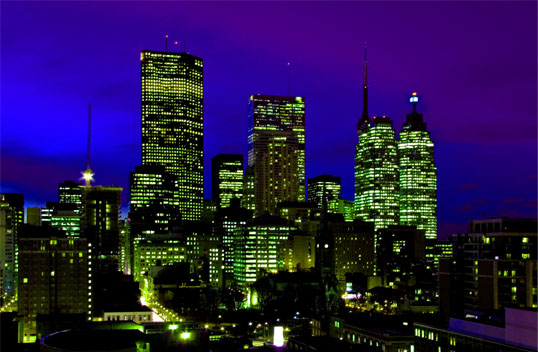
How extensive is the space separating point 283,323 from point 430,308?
37.9 meters

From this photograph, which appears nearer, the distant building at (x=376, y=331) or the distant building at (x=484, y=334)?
the distant building at (x=484, y=334)

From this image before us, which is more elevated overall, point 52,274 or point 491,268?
point 491,268

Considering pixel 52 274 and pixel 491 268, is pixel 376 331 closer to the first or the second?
pixel 491 268

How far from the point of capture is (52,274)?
166 metres

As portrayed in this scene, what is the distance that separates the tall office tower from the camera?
6403 inches

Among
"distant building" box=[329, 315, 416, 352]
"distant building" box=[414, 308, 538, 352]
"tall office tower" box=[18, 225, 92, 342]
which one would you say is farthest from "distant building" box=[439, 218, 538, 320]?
"tall office tower" box=[18, 225, 92, 342]

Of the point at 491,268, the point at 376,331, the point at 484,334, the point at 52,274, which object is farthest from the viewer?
the point at 52,274

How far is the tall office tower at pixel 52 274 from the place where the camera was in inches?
6403

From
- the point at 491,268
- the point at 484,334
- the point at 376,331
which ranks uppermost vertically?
the point at 491,268

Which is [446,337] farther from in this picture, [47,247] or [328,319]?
[47,247]

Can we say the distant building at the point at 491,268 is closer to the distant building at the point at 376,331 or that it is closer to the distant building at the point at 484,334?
the distant building at the point at 376,331

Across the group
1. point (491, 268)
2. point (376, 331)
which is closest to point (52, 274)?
point (376, 331)

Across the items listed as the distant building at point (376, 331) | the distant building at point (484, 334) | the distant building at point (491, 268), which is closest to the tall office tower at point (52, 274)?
the distant building at point (376, 331)

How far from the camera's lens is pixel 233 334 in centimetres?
14212
